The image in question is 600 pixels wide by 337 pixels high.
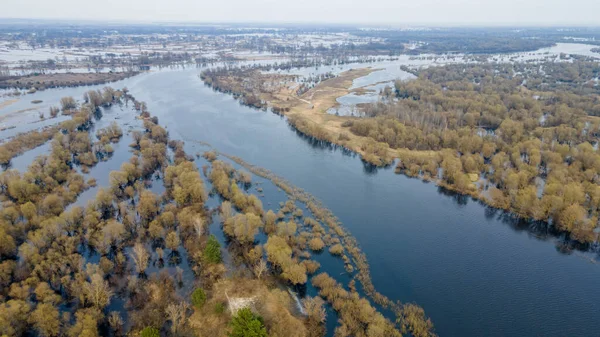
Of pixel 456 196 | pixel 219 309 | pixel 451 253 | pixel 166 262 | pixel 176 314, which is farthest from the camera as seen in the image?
pixel 456 196

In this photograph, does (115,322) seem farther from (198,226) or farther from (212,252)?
(198,226)

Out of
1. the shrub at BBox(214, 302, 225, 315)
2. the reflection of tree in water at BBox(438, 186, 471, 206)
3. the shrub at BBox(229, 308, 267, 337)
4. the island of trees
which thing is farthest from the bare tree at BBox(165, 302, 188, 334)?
the reflection of tree in water at BBox(438, 186, 471, 206)

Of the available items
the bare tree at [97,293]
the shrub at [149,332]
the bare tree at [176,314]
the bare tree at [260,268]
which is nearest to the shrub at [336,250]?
the bare tree at [260,268]

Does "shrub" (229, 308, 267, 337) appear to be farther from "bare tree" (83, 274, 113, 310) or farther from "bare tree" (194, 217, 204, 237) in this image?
"bare tree" (194, 217, 204, 237)

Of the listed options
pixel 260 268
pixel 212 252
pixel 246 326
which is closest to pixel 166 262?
pixel 212 252

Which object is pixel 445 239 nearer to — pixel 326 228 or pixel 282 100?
pixel 326 228

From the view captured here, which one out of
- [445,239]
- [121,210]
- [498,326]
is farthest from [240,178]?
[498,326]
